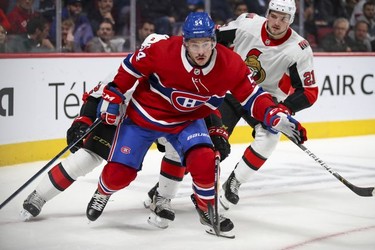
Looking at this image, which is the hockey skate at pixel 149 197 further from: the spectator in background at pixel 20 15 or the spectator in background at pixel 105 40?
the spectator in background at pixel 105 40

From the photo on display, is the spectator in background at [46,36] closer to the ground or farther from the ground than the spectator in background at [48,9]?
closer to the ground

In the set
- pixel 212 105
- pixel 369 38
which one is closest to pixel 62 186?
pixel 212 105

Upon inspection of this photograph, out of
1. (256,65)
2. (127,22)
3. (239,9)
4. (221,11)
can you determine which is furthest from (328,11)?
(256,65)

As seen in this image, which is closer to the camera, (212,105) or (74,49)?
(212,105)

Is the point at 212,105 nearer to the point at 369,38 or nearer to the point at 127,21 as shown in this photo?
the point at 127,21

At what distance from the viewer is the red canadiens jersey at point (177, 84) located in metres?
4.00

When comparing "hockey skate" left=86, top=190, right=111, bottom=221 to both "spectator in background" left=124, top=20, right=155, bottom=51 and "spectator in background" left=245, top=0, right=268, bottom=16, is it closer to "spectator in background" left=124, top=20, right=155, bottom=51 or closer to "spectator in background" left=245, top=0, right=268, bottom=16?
"spectator in background" left=124, top=20, right=155, bottom=51

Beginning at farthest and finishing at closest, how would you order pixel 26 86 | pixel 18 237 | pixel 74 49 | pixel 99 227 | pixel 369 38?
pixel 369 38 → pixel 74 49 → pixel 26 86 → pixel 99 227 → pixel 18 237

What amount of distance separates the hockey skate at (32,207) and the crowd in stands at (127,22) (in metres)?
2.01

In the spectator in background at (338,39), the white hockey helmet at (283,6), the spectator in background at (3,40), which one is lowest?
the spectator in background at (338,39)

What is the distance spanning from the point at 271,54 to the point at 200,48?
1.13 m

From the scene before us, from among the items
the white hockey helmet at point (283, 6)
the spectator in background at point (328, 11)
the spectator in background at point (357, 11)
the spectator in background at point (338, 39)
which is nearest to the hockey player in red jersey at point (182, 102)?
the white hockey helmet at point (283, 6)

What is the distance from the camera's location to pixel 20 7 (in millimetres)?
6336

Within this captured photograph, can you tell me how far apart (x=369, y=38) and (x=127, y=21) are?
2.52 metres
